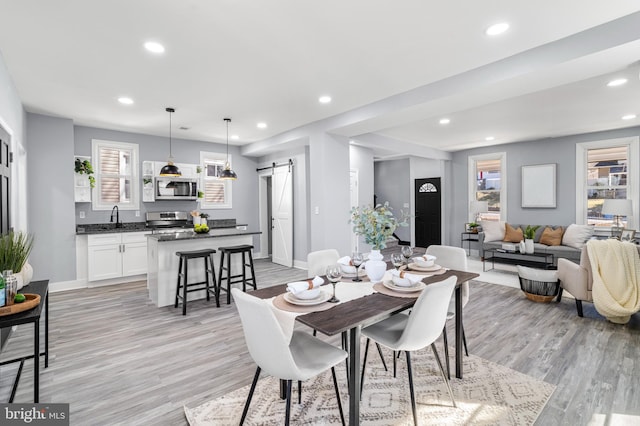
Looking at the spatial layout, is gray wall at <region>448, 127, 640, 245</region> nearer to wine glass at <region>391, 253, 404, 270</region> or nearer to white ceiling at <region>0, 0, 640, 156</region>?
white ceiling at <region>0, 0, 640, 156</region>

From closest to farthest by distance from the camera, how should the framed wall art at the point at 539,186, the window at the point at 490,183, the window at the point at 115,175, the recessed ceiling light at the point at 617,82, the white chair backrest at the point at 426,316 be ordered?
the white chair backrest at the point at 426,316 → the recessed ceiling light at the point at 617,82 → the window at the point at 115,175 → the framed wall art at the point at 539,186 → the window at the point at 490,183

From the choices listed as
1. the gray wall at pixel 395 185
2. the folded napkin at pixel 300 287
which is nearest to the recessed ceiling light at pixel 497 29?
the folded napkin at pixel 300 287

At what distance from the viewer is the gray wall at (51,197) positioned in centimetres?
470

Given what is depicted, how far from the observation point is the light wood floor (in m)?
2.10

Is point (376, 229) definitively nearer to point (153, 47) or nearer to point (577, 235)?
point (153, 47)

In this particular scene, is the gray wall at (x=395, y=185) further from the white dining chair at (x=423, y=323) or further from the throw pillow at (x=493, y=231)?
the white dining chair at (x=423, y=323)

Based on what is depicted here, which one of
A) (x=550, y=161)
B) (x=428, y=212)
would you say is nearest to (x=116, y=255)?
(x=428, y=212)

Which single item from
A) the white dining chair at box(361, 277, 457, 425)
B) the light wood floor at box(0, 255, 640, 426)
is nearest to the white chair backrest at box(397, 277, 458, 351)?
the white dining chair at box(361, 277, 457, 425)

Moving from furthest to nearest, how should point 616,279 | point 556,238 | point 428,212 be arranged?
point 428,212 → point 556,238 → point 616,279

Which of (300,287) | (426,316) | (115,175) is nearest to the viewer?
(426,316)

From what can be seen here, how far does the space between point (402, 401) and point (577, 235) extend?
563cm

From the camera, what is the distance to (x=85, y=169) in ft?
17.4

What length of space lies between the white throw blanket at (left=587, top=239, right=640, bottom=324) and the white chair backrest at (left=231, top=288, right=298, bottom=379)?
3544 millimetres

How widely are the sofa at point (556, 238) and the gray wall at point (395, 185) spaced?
268 cm
